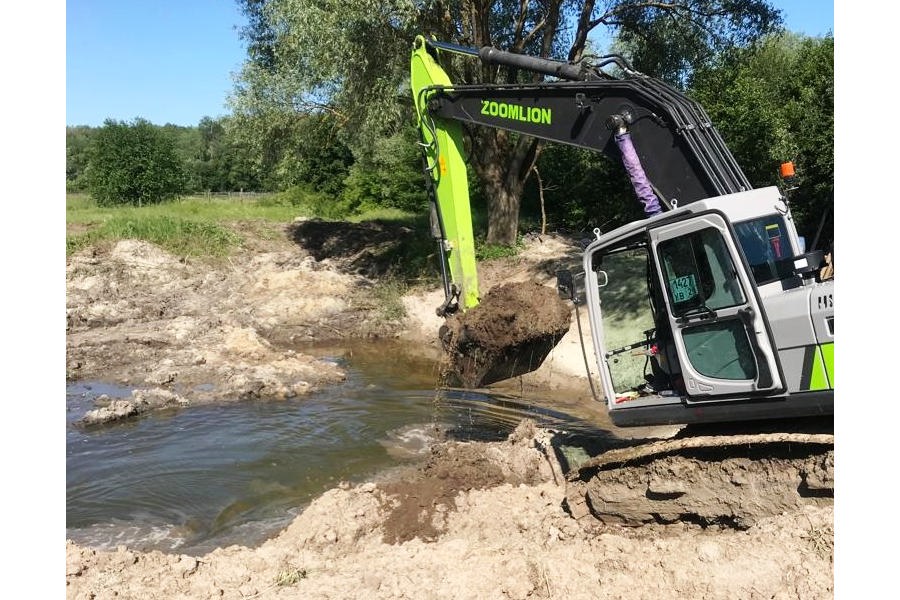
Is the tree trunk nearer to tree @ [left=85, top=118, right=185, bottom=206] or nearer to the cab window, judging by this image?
the cab window

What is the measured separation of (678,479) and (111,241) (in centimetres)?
1844

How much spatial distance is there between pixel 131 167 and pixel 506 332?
32.8m

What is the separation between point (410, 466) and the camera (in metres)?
8.59

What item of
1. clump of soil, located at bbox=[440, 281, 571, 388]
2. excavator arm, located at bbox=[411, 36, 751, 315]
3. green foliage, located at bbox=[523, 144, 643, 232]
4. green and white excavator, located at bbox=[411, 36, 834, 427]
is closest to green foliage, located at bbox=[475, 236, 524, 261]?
green foliage, located at bbox=[523, 144, 643, 232]

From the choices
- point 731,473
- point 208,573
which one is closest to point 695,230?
point 731,473

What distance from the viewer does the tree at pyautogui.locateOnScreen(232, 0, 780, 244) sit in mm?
16281

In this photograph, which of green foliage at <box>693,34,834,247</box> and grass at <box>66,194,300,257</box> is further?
grass at <box>66,194,300,257</box>

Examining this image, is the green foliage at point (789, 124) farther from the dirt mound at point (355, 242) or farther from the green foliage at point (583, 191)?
the dirt mound at point (355, 242)

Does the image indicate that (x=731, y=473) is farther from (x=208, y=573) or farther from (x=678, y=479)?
(x=208, y=573)

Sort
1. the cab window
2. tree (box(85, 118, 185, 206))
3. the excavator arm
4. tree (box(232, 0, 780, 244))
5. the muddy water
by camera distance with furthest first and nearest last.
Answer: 1. tree (box(85, 118, 185, 206))
2. tree (box(232, 0, 780, 244))
3. the muddy water
4. the excavator arm
5. the cab window

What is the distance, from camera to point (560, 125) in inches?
275

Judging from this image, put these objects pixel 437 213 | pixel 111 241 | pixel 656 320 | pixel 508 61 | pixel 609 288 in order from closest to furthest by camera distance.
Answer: pixel 656 320, pixel 508 61, pixel 437 213, pixel 609 288, pixel 111 241

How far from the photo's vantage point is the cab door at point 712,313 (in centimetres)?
510

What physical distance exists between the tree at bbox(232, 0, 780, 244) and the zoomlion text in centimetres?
825
